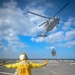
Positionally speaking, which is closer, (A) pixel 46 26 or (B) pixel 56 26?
(B) pixel 56 26

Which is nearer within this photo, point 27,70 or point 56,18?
point 27,70

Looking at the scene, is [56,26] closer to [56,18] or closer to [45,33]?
[56,18]

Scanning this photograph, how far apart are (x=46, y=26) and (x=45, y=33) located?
3724 millimetres

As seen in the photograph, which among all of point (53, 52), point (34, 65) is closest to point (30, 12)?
point (53, 52)

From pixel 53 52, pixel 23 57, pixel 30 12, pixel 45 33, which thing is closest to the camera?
pixel 23 57

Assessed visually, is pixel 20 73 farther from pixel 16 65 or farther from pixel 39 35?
pixel 39 35

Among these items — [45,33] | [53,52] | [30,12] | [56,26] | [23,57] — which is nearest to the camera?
[23,57]

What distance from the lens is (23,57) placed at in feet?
21.8

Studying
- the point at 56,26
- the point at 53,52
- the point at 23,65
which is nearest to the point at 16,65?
the point at 23,65

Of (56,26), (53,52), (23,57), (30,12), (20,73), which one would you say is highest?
(30,12)

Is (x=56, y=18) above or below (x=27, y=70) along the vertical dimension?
above

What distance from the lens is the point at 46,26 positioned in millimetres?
44875

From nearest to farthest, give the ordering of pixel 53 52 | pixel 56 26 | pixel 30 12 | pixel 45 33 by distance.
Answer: pixel 53 52 < pixel 56 26 < pixel 30 12 < pixel 45 33

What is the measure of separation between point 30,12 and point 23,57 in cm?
3825
